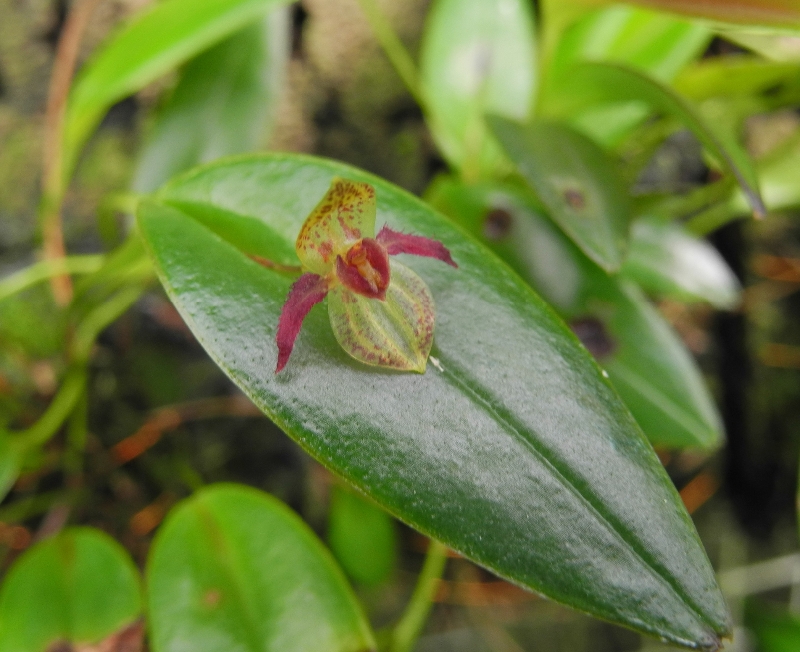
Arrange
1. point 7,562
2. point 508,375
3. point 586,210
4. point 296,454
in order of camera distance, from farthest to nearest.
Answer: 1. point 296,454
2. point 7,562
3. point 586,210
4. point 508,375

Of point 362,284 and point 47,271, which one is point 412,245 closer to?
point 362,284

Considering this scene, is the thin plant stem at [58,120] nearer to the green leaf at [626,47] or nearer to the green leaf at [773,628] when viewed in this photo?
the green leaf at [626,47]

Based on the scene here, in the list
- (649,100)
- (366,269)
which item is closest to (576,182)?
(649,100)

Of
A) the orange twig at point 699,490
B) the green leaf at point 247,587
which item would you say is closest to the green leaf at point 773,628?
the orange twig at point 699,490

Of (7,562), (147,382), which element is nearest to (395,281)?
(147,382)

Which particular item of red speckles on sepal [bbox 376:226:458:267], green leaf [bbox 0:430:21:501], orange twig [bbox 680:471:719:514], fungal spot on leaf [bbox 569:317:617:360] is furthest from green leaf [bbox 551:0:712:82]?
orange twig [bbox 680:471:719:514]

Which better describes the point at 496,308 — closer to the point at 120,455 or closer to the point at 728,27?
the point at 728,27

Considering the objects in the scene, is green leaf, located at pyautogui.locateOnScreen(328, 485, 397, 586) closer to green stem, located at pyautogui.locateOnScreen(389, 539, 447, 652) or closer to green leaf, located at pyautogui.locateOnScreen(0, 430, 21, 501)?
green stem, located at pyautogui.locateOnScreen(389, 539, 447, 652)
